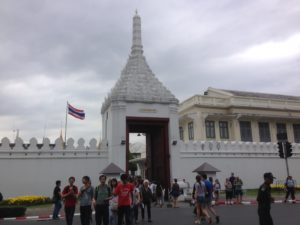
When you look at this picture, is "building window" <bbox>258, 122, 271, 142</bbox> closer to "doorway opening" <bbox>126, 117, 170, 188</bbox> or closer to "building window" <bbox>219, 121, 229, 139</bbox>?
"building window" <bbox>219, 121, 229, 139</bbox>

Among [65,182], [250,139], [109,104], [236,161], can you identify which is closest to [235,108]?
[250,139]

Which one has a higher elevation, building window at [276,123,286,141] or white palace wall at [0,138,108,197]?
building window at [276,123,286,141]

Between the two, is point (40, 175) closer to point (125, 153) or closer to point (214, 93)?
point (125, 153)

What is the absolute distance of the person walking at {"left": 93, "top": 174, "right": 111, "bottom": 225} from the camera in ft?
31.4

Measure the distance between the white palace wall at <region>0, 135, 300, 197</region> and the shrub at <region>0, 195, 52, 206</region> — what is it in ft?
3.94

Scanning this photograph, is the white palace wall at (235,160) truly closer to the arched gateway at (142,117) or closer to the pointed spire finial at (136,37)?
the arched gateway at (142,117)

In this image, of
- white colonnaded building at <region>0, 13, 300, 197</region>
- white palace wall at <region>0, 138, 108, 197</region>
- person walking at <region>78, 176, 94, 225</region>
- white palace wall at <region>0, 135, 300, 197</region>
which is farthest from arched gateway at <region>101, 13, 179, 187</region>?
person walking at <region>78, 176, 94, 225</region>

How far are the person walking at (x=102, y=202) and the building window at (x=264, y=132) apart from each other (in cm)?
3652

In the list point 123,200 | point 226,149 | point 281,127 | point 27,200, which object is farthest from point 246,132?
point 123,200

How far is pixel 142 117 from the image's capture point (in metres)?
23.2

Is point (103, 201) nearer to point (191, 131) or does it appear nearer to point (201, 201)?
point (201, 201)

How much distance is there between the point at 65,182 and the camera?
71.2 feet

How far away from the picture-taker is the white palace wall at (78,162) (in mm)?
20938

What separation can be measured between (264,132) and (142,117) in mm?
25510
